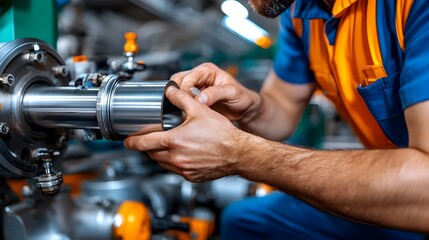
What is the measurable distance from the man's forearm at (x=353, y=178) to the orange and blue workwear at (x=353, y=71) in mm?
123

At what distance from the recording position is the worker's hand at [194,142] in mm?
625

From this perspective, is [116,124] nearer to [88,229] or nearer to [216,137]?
[216,137]

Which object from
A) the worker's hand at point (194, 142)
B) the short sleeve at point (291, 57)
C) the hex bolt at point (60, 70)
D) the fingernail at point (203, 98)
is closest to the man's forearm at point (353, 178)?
the worker's hand at point (194, 142)

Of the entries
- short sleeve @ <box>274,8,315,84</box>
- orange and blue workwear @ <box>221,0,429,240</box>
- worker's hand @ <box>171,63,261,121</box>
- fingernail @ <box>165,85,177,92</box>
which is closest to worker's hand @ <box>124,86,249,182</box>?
fingernail @ <box>165,85,177,92</box>

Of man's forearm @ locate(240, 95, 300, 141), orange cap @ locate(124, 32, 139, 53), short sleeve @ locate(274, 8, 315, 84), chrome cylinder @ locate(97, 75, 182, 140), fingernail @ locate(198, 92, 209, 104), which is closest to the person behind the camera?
chrome cylinder @ locate(97, 75, 182, 140)

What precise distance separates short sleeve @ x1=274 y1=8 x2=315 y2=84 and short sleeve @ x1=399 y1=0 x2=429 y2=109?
505 mm

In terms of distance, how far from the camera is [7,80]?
64 cm

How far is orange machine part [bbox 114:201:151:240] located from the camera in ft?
2.93

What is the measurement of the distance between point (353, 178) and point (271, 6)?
0.48 m

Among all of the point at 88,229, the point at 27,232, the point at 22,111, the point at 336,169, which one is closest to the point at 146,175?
the point at 88,229

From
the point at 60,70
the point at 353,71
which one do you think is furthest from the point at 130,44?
the point at 353,71

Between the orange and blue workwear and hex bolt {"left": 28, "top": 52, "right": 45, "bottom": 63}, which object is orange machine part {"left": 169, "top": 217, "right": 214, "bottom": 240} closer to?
the orange and blue workwear

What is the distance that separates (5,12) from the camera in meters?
0.73

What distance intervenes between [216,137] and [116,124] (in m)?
0.16
